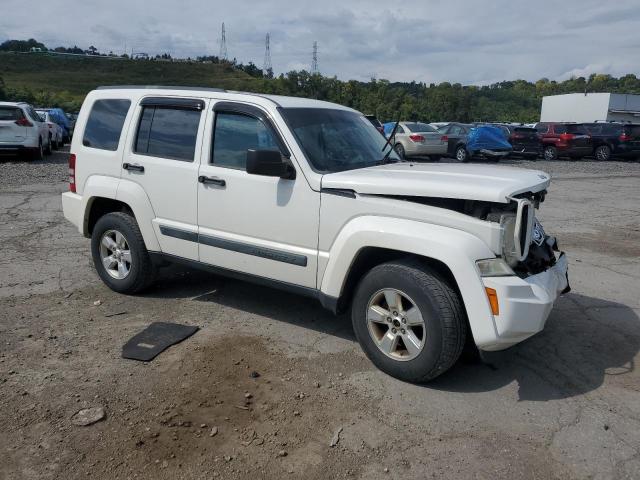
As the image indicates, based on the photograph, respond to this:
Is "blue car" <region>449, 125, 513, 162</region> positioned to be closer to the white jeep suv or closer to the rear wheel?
the rear wheel

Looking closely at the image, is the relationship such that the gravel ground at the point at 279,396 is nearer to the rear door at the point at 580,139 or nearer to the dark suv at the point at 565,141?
the dark suv at the point at 565,141

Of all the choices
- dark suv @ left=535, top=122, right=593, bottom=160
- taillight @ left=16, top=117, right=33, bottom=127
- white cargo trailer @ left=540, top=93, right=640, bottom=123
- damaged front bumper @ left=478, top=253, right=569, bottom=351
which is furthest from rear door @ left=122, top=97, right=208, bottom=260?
white cargo trailer @ left=540, top=93, right=640, bottom=123

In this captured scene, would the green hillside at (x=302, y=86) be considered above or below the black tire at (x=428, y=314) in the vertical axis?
above

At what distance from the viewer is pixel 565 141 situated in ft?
82.7

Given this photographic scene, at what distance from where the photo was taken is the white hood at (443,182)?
373 centimetres

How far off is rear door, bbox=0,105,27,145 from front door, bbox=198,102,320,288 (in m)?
13.1

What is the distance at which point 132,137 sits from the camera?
536cm

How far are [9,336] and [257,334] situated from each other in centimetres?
198

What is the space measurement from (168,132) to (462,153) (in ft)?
61.9

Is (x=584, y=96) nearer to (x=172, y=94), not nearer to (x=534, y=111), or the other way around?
(x=534, y=111)

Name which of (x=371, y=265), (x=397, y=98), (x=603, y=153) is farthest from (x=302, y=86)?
(x=371, y=265)

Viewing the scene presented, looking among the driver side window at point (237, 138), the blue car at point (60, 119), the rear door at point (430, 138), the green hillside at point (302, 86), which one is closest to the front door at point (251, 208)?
the driver side window at point (237, 138)

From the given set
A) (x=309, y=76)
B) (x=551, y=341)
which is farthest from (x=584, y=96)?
(x=551, y=341)

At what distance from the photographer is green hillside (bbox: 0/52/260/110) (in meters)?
76.1
